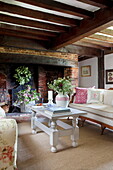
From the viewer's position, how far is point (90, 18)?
279 centimetres

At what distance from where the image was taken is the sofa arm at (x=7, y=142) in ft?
3.73

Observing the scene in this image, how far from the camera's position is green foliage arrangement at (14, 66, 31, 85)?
14.3ft

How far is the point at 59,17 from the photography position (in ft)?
9.36

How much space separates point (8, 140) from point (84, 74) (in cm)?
582

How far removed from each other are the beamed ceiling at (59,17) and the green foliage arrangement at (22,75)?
105 cm

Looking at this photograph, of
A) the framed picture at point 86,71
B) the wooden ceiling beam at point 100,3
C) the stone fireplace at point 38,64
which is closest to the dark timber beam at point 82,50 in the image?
the stone fireplace at point 38,64

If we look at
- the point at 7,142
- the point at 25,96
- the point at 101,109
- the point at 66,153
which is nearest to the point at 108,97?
the point at 101,109

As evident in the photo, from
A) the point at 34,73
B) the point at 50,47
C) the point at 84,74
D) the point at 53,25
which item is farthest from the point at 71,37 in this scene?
the point at 84,74

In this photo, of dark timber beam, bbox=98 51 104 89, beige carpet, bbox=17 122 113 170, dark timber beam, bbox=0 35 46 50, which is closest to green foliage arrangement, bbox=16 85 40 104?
dark timber beam, bbox=0 35 46 50

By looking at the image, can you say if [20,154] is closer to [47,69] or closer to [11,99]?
[11,99]

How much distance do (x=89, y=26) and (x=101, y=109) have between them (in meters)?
1.70

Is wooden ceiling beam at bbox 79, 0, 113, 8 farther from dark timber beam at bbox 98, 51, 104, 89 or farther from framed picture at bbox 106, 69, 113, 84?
dark timber beam at bbox 98, 51, 104, 89

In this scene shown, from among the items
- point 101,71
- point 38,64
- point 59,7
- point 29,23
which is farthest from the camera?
point 101,71

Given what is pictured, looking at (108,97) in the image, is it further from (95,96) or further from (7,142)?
(7,142)
